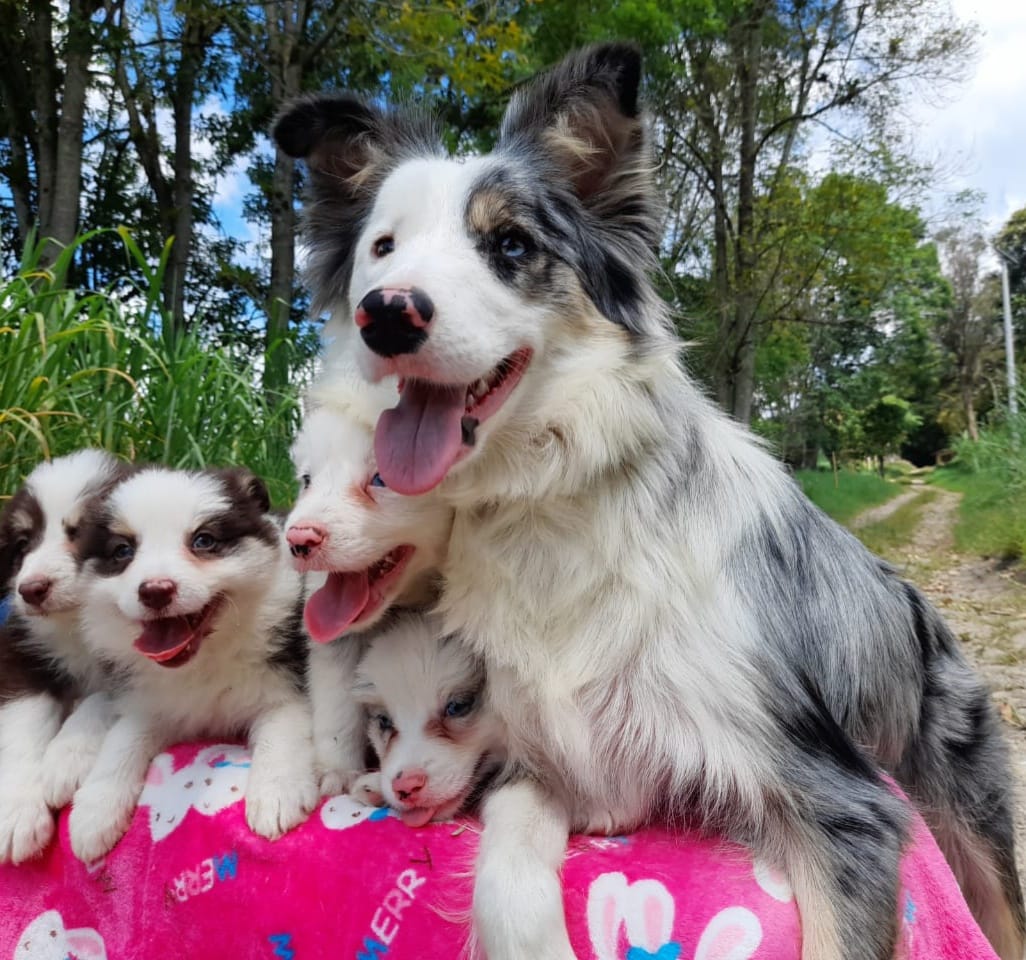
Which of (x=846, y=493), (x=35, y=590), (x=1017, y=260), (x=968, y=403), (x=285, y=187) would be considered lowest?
(x=846, y=493)

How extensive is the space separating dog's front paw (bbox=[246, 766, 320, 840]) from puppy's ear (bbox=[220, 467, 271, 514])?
676 mm

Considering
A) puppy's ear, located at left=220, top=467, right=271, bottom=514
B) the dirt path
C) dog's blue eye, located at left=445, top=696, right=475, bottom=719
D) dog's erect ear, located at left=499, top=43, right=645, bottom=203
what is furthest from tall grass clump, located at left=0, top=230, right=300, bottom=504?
the dirt path

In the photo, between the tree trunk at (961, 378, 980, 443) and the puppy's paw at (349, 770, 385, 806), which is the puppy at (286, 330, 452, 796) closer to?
the puppy's paw at (349, 770, 385, 806)

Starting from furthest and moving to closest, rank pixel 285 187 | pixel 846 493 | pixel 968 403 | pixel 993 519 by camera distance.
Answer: pixel 968 403
pixel 846 493
pixel 993 519
pixel 285 187

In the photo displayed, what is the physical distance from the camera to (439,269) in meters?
1.47

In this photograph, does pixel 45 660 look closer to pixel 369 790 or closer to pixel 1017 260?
pixel 369 790

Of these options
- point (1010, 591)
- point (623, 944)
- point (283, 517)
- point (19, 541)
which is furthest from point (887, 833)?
point (1010, 591)

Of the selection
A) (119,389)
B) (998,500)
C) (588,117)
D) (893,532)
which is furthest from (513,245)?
(893,532)

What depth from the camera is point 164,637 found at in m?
1.73

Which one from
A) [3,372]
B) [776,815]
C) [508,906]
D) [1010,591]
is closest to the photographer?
[508,906]

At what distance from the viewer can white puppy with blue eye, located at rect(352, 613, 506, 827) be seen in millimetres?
1521

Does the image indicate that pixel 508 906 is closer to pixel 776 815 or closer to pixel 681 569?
pixel 776 815

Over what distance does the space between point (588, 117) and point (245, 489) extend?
1.17 metres

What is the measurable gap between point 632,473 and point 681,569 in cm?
21
